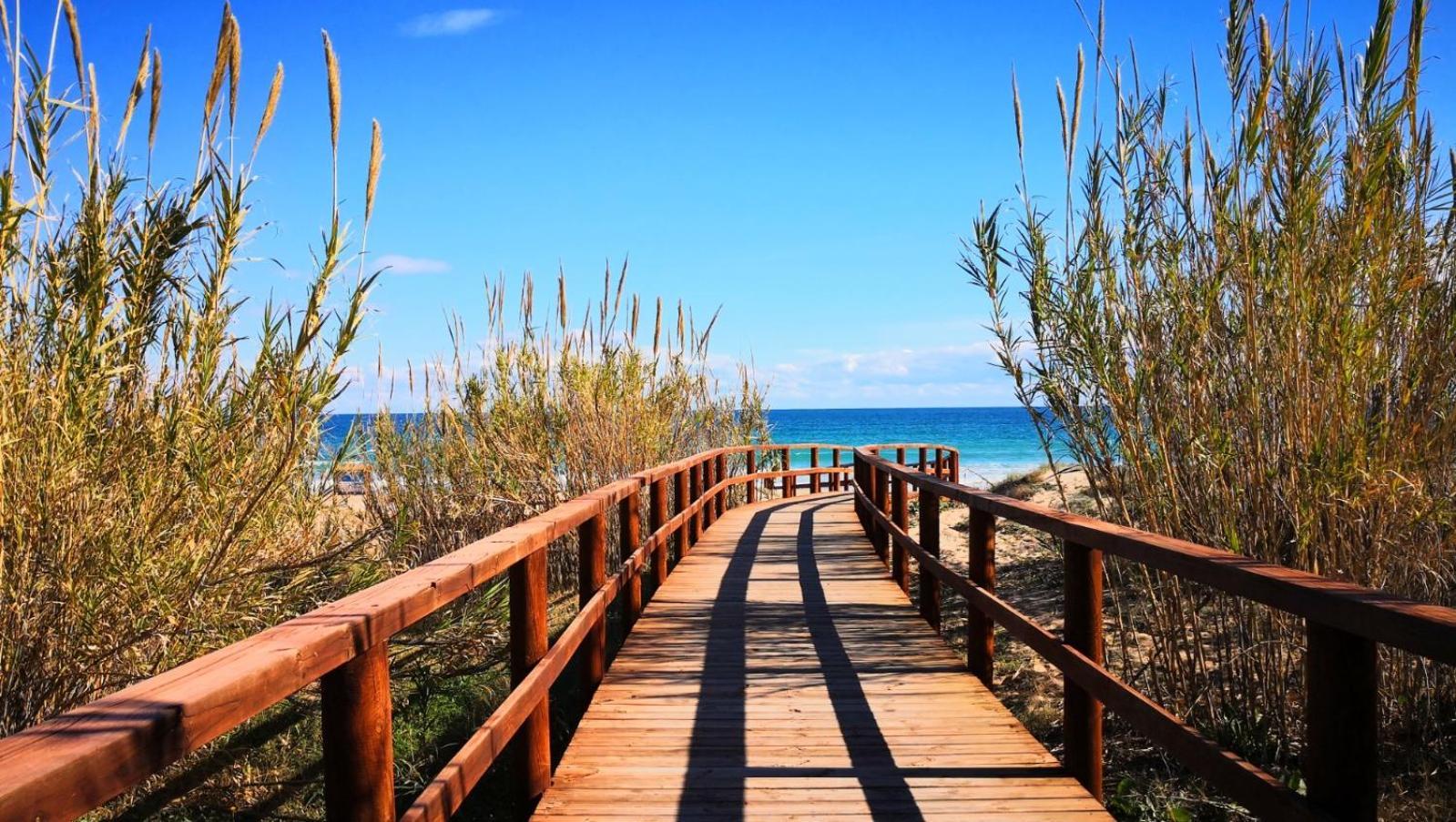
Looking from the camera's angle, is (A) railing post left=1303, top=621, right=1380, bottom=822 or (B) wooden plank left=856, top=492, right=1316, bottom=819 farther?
(B) wooden plank left=856, top=492, right=1316, bottom=819

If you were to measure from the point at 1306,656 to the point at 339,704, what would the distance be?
250cm

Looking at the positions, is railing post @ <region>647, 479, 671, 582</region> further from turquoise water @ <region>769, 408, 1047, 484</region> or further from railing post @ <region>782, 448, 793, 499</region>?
turquoise water @ <region>769, 408, 1047, 484</region>

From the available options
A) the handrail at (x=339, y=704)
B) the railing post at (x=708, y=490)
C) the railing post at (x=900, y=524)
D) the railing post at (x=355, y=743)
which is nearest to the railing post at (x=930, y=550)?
the railing post at (x=900, y=524)

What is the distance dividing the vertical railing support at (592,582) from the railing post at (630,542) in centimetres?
94

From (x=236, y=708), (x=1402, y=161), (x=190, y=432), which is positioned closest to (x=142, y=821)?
(x=190, y=432)

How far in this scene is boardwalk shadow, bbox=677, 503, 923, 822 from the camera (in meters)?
3.28

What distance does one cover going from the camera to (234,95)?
3832mm

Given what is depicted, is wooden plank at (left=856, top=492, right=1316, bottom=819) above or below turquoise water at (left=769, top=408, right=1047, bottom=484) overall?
above

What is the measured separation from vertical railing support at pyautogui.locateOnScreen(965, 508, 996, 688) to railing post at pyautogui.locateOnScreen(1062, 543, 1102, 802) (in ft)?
3.44

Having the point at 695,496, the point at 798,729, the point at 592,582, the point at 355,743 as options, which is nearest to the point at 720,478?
the point at 695,496

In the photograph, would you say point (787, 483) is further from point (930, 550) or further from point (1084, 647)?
point (1084, 647)

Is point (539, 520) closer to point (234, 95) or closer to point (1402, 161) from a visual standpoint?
point (234, 95)

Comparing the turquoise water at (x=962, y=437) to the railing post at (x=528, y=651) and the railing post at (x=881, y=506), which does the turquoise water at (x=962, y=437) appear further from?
the railing post at (x=528, y=651)

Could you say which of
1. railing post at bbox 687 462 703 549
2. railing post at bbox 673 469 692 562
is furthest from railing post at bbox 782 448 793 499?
railing post at bbox 673 469 692 562
